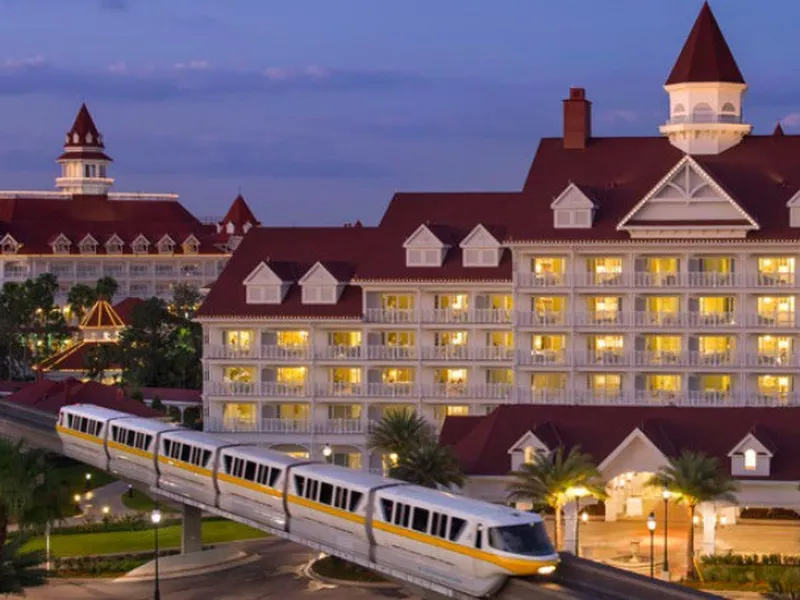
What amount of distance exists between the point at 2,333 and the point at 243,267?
192 ft

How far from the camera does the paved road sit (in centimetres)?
7412

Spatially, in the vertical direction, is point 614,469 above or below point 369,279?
below

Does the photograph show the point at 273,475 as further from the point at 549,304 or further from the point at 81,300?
the point at 81,300

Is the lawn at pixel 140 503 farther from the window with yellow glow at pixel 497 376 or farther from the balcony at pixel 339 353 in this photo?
the window with yellow glow at pixel 497 376

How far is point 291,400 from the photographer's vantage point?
349ft

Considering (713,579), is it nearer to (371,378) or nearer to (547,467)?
(547,467)

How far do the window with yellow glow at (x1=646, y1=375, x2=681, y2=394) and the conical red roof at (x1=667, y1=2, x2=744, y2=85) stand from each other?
1627cm

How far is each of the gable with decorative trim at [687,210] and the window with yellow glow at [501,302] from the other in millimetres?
7720

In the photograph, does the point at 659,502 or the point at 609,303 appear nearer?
the point at 659,502

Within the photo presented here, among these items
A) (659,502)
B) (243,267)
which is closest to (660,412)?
(659,502)

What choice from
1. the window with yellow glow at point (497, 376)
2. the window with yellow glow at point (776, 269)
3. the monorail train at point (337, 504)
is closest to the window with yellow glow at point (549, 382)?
the window with yellow glow at point (497, 376)

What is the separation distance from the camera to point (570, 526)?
78.8m

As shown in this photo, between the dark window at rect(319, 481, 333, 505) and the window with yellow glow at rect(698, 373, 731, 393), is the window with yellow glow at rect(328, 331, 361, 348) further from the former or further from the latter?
the dark window at rect(319, 481, 333, 505)

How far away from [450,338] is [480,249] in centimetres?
496
